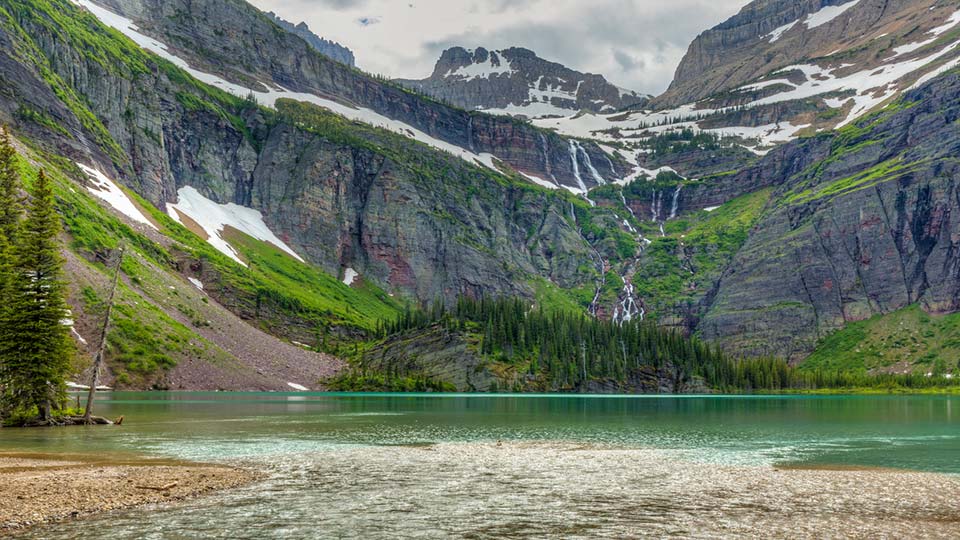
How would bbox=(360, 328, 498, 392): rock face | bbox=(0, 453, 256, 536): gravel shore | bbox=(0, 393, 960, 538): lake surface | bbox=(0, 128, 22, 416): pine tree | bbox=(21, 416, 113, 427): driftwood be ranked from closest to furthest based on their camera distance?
1. bbox=(0, 393, 960, 538): lake surface
2. bbox=(0, 453, 256, 536): gravel shore
3. bbox=(0, 128, 22, 416): pine tree
4. bbox=(21, 416, 113, 427): driftwood
5. bbox=(360, 328, 498, 392): rock face

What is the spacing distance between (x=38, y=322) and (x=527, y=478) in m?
47.7

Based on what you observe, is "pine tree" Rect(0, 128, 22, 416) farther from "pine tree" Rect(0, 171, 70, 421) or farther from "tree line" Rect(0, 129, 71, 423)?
"pine tree" Rect(0, 171, 70, 421)

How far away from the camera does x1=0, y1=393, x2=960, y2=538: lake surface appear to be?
25.4 meters

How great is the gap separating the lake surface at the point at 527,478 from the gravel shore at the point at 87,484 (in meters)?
1.80

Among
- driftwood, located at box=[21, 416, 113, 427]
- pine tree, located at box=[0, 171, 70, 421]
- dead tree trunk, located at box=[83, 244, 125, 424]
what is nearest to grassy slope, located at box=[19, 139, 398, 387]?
driftwood, located at box=[21, 416, 113, 427]

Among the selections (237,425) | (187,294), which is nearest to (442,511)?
(237,425)

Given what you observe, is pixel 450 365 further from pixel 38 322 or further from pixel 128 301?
pixel 38 322

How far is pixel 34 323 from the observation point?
6131cm

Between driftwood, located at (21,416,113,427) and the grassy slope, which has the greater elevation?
the grassy slope

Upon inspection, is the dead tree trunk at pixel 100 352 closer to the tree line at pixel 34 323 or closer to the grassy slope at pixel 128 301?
the tree line at pixel 34 323

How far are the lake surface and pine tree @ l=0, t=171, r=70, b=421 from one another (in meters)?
4.82

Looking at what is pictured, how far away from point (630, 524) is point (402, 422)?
58.1 metres

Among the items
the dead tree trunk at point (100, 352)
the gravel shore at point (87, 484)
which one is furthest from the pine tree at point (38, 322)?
the gravel shore at point (87, 484)

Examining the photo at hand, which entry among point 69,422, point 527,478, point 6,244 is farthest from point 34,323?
point 527,478
